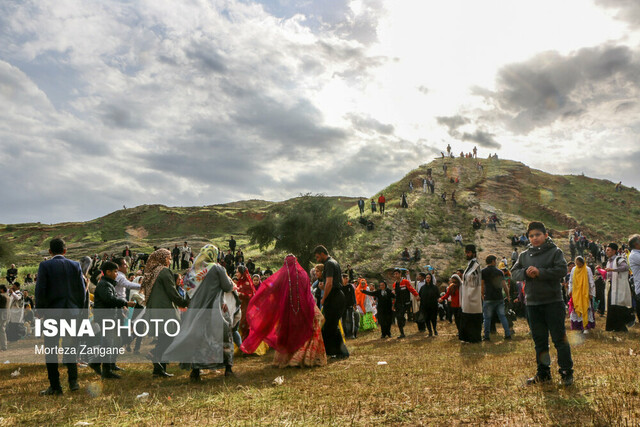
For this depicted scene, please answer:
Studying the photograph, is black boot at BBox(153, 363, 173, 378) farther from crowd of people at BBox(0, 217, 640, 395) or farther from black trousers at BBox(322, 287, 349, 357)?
black trousers at BBox(322, 287, 349, 357)

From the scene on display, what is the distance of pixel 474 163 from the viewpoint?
232ft

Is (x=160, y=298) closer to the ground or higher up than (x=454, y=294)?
higher up

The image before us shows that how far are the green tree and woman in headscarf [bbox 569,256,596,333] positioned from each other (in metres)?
23.6

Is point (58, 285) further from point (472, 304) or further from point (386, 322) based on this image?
point (386, 322)

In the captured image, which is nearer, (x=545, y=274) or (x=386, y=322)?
(x=545, y=274)

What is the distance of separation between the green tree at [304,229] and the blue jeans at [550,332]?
28.8 m

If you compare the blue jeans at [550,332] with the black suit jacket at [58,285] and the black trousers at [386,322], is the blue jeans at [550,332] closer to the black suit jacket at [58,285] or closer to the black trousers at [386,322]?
the black suit jacket at [58,285]

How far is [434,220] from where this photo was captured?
45.2 meters

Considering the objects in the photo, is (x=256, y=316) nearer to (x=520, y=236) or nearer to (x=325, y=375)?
(x=325, y=375)

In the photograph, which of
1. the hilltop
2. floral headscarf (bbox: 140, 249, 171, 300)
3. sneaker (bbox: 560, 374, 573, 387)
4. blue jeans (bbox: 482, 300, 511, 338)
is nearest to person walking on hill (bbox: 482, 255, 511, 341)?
blue jeans (bbox: 482, 300, 511, 338)

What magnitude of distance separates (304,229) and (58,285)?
94.6 ft

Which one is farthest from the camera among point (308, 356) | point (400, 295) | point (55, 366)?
Result: point (400, 295)

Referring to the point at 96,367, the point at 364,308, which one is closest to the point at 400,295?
the point at 364,308

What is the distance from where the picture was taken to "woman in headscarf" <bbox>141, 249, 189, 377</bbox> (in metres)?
6.82
